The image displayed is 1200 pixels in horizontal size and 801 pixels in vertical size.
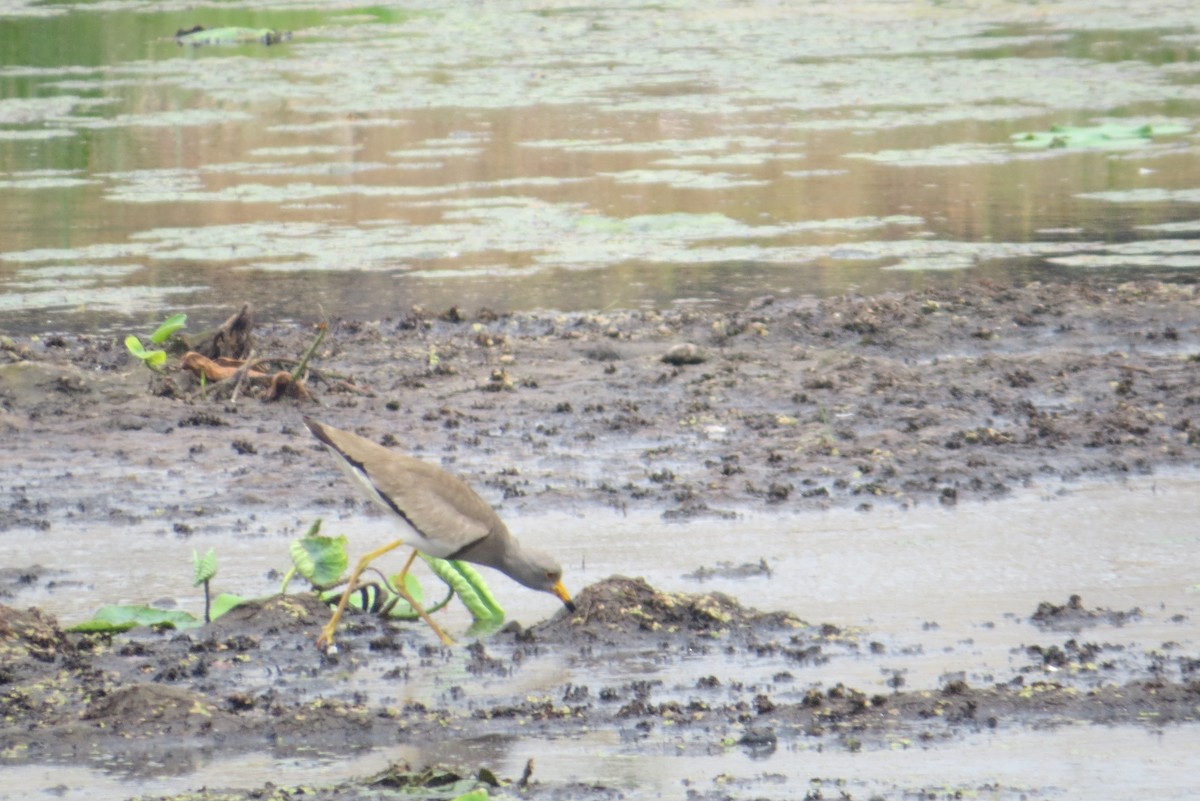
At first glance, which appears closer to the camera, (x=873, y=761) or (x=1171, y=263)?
(x=873, y=761)

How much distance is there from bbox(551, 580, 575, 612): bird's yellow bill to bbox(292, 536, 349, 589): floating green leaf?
641 mm

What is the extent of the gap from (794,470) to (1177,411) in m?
1.75

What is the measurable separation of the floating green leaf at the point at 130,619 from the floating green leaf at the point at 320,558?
13.8 inches

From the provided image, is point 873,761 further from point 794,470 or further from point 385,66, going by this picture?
→ point 385,66

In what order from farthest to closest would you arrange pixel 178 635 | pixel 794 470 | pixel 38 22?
pixel 38 22 → pixel 794 470 → pixel 178 635

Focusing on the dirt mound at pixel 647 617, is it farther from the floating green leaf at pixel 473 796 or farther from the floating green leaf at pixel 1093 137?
the floating green leaf at pixel 1093 137

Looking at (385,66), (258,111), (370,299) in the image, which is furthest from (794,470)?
(385,66)

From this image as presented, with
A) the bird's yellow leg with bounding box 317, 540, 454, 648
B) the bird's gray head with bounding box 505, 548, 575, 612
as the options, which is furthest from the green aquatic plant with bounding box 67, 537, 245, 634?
the bird's gray head with bounding box 505, 548, 575, 612

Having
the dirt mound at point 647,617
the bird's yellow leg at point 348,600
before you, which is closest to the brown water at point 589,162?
the bird's yellow leg at point 348,600

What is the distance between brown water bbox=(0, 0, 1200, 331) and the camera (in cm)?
1096

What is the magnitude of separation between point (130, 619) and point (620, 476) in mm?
2200

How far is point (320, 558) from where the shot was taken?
18.5ft

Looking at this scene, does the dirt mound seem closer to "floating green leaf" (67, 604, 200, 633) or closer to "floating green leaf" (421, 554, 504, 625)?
"floating green leaf" (421, 554, 504, 625)

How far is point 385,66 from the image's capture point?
68.9 ft
